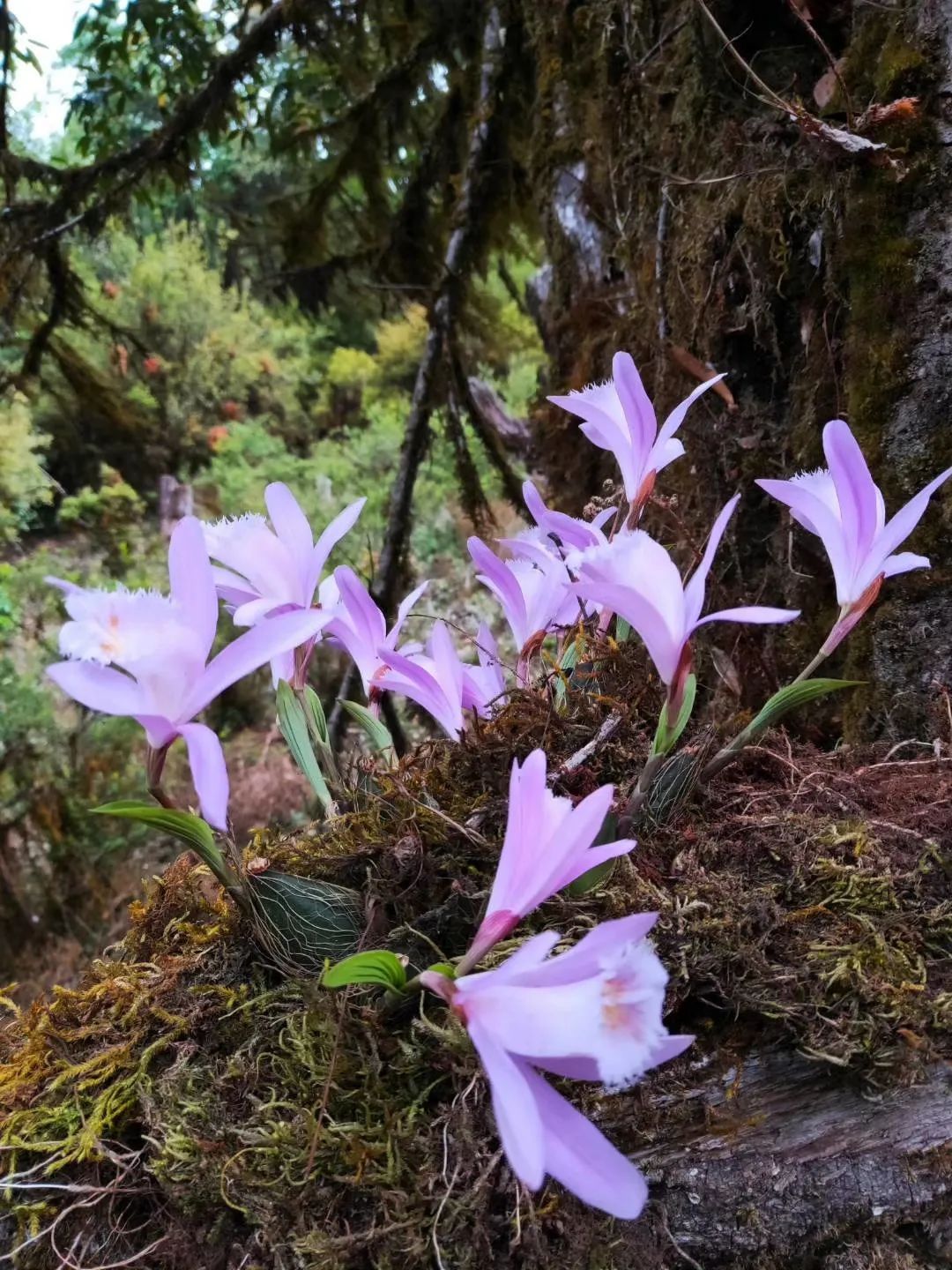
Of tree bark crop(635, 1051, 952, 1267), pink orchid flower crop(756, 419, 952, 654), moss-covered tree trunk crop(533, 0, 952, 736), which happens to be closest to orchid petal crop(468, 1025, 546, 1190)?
tree bark crop(635, 1051, 952, 1267)

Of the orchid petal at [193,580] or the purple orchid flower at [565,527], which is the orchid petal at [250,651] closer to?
the orchid petal at [193,580]

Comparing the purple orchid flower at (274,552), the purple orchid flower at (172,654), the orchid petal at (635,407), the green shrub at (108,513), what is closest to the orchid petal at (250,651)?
the purple orchid flower at (172,654)

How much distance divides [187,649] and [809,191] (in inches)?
44.5

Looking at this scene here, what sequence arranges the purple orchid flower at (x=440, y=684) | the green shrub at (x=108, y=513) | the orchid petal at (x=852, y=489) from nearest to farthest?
the orchid petal at (x=852, y=489) → the purple orchid flower at (x=440, y=684) → the green shrub at (x=108, y=513)

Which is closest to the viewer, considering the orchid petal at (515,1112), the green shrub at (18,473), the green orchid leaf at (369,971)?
the orchid petal at (515,1112)

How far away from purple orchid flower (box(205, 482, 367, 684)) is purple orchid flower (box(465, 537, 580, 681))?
5.8 inches

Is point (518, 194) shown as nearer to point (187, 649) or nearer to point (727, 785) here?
point (727, 785)

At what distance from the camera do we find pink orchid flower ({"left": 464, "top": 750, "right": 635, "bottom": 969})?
469 millimetres

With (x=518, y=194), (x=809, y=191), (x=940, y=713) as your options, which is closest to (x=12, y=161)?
(x=518, y=194)

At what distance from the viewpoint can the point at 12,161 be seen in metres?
2.36

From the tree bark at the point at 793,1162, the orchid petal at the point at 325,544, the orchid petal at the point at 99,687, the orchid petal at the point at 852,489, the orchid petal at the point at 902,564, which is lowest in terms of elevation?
the tree bark at the point at 793,1162

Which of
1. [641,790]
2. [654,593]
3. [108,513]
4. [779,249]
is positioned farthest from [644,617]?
[108,513]

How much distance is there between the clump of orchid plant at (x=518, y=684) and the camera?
0.40m

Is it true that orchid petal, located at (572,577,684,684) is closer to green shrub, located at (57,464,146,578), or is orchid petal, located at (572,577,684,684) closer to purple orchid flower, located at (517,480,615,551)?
purple orchid flower, located at (517,480,615,551)
